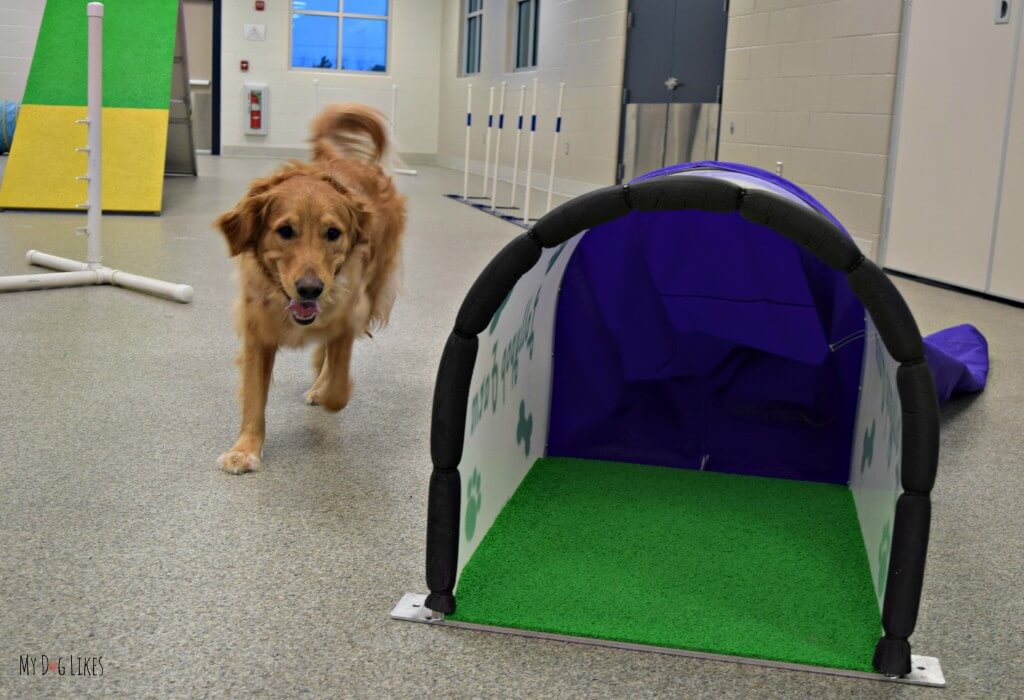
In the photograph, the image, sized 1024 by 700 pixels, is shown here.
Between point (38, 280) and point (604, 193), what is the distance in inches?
131

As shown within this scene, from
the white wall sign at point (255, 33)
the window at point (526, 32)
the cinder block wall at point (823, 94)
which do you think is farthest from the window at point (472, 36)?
the cinder block wall at point (823, 94)

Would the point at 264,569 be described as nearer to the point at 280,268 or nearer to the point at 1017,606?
the point at 280,268

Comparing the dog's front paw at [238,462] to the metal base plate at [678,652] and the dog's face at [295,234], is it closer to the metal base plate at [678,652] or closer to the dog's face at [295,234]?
the dog's face at [295,234]

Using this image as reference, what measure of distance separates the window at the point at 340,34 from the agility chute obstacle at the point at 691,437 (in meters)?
13.1

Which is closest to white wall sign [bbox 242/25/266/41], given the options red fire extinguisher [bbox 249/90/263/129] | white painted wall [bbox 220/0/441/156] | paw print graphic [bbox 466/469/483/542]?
white painted wall [bbox 220/0/441/156]

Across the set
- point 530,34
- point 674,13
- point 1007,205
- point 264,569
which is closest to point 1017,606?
point 264,569

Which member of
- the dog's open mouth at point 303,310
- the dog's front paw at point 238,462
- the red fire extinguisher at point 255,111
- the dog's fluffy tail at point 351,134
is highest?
the red fire extinguisher at point 255,111

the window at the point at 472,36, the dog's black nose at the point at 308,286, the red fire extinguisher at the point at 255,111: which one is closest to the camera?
the dog's black nose at the point at 308,286

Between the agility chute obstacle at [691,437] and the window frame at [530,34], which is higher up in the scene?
the window frame at [530,34]

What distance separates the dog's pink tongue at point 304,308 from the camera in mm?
2189

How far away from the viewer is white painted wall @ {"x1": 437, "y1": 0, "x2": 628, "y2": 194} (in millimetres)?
8914

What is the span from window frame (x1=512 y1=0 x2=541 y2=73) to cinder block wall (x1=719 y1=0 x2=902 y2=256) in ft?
14.4

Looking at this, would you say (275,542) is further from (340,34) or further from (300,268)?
(340,34)

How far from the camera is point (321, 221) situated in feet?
7.15
